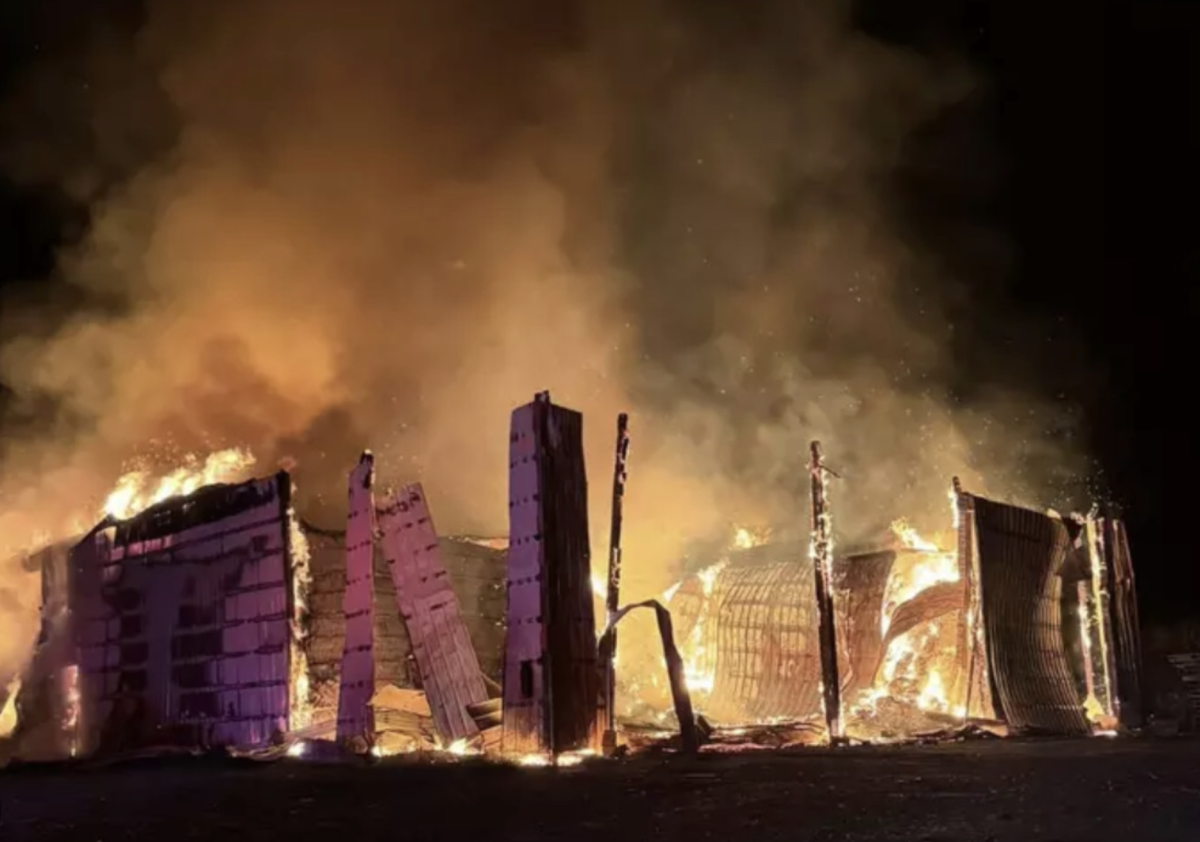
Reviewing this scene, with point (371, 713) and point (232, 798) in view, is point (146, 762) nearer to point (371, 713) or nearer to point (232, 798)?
point (371, 713)

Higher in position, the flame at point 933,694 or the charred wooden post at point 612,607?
the charred wooden post at point 612,607

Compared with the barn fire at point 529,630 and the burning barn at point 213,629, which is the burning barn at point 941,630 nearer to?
the barn fire at point 529,630

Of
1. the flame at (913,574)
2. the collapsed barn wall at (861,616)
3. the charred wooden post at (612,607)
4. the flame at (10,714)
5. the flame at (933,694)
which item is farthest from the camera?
the flame at (10,714)

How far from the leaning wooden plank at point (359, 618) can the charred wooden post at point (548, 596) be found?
1966 mm

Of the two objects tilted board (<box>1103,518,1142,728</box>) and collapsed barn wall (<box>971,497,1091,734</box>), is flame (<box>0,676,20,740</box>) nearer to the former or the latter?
collapsed barn wall (<box>971,497,1091,734</box>)

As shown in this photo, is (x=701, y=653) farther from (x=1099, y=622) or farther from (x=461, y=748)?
(x=1099, y=622)

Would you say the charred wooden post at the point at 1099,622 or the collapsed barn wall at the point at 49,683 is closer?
the collapsed barn wall at the point at 49,683

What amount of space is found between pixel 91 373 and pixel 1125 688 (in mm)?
18019

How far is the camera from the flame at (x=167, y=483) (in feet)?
52.6

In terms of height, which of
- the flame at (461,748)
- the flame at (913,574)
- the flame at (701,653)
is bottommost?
the flame at (461,748)

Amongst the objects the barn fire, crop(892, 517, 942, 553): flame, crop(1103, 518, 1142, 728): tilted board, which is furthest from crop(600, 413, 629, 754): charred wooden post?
crop(1103, 518, 1142, 728): tilted board

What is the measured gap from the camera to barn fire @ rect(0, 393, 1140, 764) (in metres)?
10.6

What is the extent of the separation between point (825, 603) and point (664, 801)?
19.1 feet

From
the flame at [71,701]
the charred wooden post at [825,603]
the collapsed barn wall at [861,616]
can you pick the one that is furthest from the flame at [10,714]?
the collapsed barn wall at [861,616]
